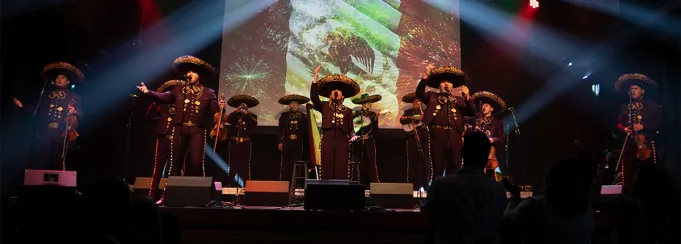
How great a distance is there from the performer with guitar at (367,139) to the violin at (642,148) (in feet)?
12.8

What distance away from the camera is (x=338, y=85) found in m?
7.46

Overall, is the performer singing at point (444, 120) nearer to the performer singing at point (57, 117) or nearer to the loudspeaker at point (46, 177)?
the loudspeaker at point (46, 177)

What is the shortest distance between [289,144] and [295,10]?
2753mm

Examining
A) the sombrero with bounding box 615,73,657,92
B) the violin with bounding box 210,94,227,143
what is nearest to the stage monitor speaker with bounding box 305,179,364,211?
the violin with bounding box 210,94,227,143

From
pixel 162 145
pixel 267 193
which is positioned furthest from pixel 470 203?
pixel 162 145

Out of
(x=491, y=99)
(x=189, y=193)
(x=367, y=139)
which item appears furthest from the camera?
(x=367, y=139)

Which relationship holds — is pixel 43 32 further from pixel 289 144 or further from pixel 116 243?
pixel 116 243

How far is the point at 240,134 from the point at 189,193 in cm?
402

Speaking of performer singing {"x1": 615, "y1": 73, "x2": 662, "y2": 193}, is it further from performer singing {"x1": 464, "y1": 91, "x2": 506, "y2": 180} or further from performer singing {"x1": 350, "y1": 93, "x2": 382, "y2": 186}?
performer singing {"x1": 350, "y1": 93, "x2": 382, "y2": 186}

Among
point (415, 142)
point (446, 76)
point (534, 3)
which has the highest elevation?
point (534, 3)

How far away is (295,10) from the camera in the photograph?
9.89m

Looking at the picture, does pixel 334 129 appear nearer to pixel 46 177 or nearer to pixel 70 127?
pixel 46 177

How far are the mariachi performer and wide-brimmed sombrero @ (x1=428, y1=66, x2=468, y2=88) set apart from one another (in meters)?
3.27

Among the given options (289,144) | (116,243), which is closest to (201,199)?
(116,243)
